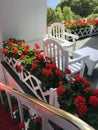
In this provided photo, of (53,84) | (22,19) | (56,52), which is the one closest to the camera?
(53,84)

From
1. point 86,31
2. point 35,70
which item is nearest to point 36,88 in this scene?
point 35,70

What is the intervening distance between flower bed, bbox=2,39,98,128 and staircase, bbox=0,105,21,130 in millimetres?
470

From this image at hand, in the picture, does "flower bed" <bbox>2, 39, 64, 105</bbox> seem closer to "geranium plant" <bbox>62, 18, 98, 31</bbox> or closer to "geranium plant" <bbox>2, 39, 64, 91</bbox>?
"geranium plant" <bbox>2, 39, 64, 91</bbox>

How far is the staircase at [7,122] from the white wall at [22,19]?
138 cm

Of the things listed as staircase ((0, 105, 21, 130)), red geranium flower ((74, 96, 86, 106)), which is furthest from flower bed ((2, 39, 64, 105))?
staircase ((0, 105, 21, 130))

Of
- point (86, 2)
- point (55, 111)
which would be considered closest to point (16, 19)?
point (55, 111)

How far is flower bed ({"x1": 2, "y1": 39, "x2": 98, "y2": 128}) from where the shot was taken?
1542 mm

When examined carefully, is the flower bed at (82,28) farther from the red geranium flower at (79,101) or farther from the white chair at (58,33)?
the red geranium flower at (79,101)

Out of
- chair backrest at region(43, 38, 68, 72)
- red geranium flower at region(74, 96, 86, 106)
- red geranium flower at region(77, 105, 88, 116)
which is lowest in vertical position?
red geranium flower at region(77, 105, 88, 116)

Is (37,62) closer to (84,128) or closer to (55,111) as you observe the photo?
(55,111)

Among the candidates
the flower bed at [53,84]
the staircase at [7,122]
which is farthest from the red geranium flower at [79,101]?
the staircase at [7,122]

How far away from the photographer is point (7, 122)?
2.24 metres

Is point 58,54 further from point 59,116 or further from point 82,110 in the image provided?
point 59,116

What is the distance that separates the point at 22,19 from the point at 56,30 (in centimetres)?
128
